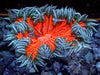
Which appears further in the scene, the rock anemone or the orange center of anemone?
the orange center of anemone

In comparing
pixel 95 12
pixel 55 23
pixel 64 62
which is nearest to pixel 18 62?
pixel 64 62

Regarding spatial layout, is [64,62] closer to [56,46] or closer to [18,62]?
[56,46]

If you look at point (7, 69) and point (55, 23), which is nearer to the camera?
point (7, 69)

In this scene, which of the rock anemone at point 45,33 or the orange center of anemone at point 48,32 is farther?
the orange center of anemone at point 48,32

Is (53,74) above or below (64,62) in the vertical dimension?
below

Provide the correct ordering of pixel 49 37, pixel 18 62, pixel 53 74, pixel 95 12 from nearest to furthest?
pixel 53 74 → pixel 18 62 → pixel 49 37 → pixel 95 12
